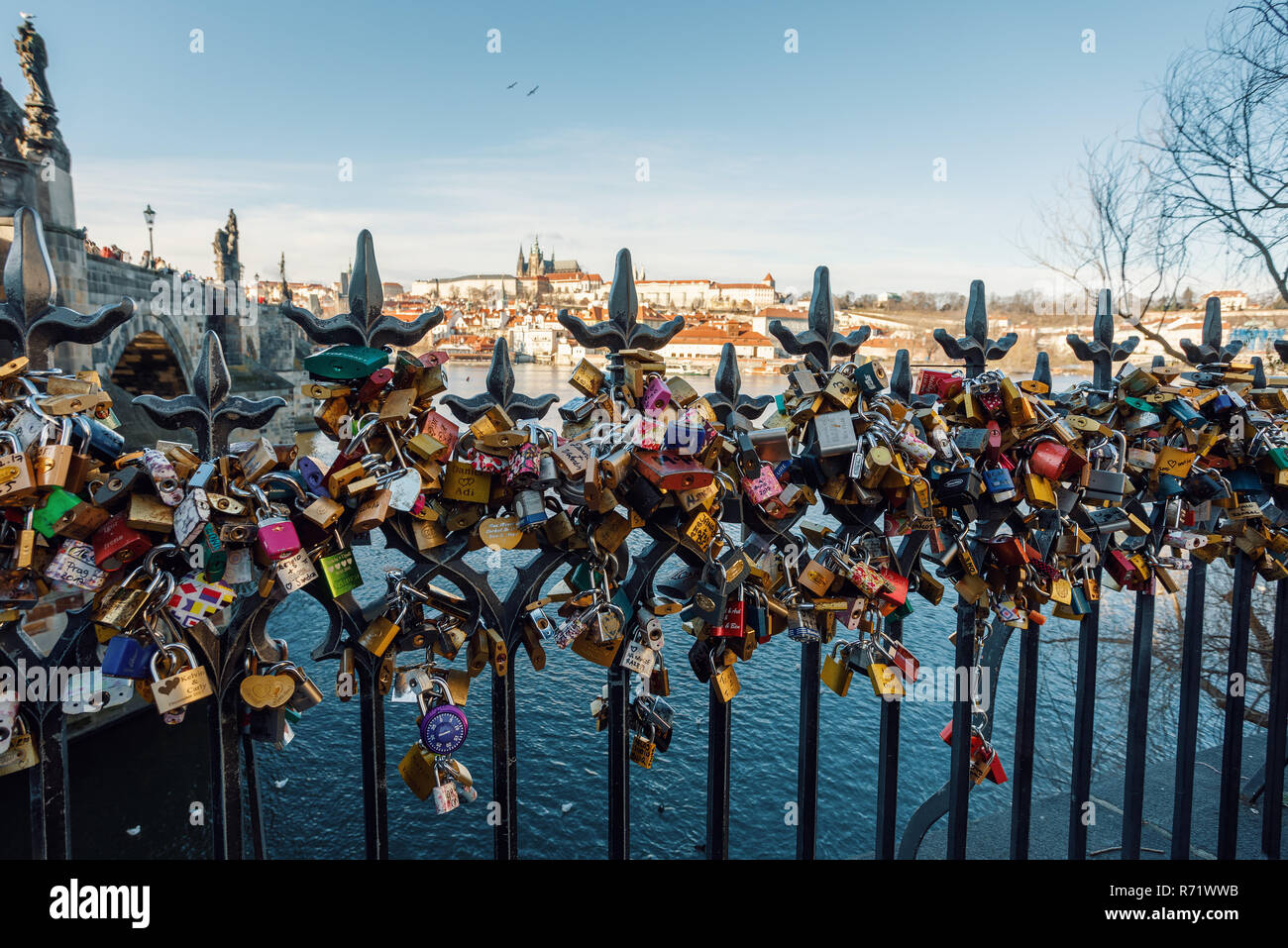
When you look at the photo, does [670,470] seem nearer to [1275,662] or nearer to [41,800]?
[41,800]

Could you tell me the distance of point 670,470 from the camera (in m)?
1.96

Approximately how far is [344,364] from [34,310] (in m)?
0.65

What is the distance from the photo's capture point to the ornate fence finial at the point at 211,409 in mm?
1770

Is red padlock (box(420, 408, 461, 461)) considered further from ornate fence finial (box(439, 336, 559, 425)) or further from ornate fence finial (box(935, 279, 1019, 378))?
ornate fence finial (box(935, 279, 1019, 378))

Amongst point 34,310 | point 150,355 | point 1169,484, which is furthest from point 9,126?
point 1169,484

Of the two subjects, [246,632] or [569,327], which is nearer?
[246,632]

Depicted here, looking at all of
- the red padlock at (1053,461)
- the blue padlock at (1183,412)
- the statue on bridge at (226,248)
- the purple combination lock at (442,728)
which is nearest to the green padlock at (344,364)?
the purple combination lock at (442,728)

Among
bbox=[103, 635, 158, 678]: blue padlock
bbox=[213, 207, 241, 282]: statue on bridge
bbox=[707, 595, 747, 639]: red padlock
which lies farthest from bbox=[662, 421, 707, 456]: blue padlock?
bbox=[213, 207, 241, 282]: statue on bridge

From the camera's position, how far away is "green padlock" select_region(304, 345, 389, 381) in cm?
183

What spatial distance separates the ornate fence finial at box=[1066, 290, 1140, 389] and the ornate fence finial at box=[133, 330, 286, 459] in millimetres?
2425

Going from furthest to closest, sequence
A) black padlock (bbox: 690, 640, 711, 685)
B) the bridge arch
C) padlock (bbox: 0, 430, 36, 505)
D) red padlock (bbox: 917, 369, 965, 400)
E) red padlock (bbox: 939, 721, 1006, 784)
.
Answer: the bridge arch, red padlock (bbox: 939, 721, 1006, 784), red padlock (bbox: 917, 369, 965, 400), black padlock (bbox: 690, 640, 711, 685), padlock (bbox: 0, 430, 36, 505)

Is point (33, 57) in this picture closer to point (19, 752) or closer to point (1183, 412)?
point (19, 752)
